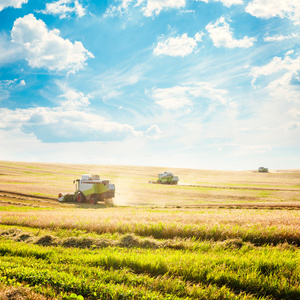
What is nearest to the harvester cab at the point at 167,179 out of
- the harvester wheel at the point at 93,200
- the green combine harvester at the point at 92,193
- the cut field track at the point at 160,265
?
the green combine harvester at the point at 92,193

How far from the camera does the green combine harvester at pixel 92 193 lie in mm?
30891

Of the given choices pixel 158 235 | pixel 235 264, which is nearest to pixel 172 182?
pixel 158 235

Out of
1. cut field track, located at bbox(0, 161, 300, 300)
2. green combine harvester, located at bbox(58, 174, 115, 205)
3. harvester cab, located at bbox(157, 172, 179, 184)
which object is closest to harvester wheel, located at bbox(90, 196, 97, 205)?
green combine harvester, located at bbox(58, 174, 115, 205)

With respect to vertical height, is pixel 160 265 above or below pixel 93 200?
above

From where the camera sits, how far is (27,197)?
30500mm

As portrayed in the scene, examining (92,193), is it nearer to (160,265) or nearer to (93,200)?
(93,200)

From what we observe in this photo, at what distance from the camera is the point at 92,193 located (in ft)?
102

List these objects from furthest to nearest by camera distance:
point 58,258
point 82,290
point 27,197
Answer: point 27,197 → point 58,258 → point 82,290

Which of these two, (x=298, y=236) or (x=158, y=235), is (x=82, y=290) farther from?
(x=298, y=236)

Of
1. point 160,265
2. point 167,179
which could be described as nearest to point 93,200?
point 160,265

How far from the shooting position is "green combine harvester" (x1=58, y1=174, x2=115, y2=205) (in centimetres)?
3089

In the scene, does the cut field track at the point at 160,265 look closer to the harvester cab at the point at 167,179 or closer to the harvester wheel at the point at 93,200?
the harvester wheel at the point at 93,200

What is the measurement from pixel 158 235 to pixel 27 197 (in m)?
26.1

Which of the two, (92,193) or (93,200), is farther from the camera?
(92,193)
